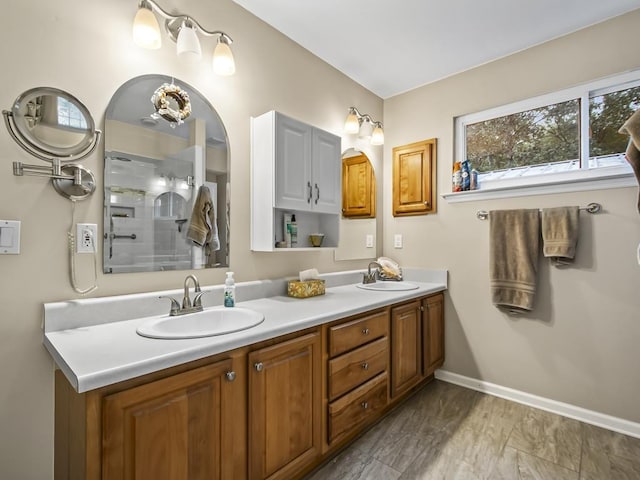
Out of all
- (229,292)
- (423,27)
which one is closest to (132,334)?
(229,292)

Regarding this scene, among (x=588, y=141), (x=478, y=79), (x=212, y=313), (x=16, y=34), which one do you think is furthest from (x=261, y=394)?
(x=478, y=79)

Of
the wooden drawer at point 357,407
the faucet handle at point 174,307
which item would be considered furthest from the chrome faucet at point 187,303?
the wooden drawer at point 357,407

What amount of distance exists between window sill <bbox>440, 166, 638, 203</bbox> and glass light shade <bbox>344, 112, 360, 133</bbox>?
0.90 meters

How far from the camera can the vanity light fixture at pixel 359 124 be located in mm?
2592

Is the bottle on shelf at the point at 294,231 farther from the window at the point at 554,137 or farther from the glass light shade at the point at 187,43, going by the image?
the window at the point at 554,137

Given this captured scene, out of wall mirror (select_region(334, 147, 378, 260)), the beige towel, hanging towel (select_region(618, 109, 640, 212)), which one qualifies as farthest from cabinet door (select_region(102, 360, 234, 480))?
hanging towel (select_region(618, 109, 640, 212))

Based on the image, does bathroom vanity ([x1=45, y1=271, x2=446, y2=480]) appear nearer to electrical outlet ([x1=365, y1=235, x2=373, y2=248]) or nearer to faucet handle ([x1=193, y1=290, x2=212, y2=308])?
faucet handle ([x1=193, y1=290, x2=212, y2=308])

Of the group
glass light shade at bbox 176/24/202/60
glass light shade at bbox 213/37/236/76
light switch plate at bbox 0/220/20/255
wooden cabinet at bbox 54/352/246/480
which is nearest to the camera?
wooden cabinet at bbox 54/352/246/480

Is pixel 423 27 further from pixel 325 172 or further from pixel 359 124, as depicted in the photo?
pixel 325 172

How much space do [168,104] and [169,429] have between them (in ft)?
4.56

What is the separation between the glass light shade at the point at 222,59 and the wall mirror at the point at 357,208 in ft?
3.91

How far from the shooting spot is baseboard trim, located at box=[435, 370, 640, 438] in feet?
6.47

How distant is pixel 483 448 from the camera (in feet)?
5.97

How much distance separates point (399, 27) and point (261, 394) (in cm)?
227
